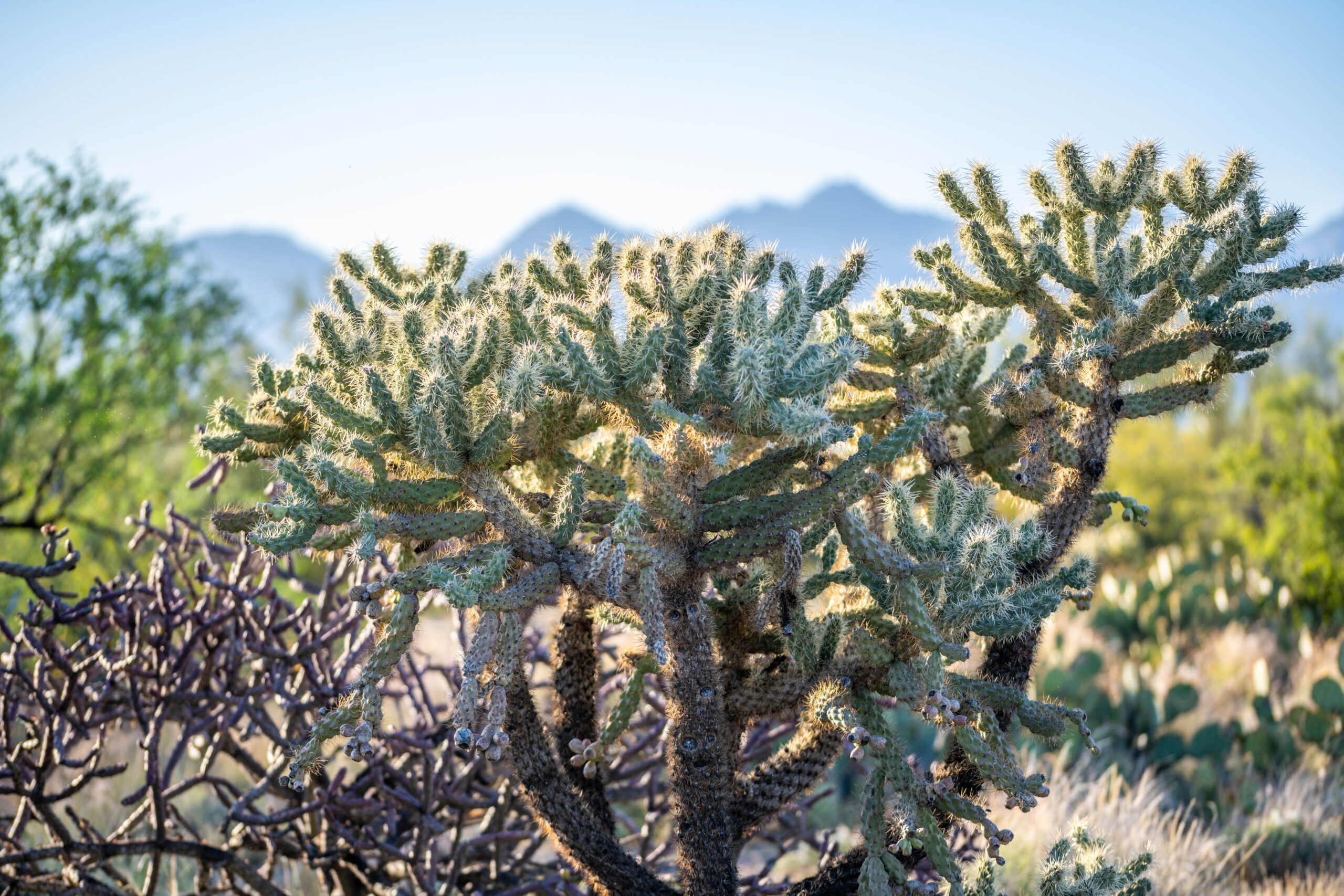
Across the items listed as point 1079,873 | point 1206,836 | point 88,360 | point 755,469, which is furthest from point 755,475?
point 88,360

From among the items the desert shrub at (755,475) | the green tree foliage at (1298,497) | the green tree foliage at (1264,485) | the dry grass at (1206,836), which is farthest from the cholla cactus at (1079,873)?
the green tree foliage at (1298,497)

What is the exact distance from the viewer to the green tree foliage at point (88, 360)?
9703 millimetres

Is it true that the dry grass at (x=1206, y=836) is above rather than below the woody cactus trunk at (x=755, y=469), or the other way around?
below

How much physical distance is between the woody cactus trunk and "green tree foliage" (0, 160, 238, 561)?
745 cm

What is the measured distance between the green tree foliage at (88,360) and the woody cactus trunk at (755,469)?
7453mm

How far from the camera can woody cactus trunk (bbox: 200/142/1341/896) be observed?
238 cm

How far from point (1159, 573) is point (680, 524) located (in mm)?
9740

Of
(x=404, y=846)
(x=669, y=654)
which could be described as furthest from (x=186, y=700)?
(x=669, y=654)

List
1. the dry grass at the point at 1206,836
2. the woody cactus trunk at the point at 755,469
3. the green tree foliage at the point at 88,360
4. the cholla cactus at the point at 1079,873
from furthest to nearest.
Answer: the green tree foliage at the point at 88,360, the dry grass at the point at 1206,836, the cholla cactus at the point at 1079,873, the woody cactus trunk at the point at 755,469

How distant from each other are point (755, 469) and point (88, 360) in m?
9.86

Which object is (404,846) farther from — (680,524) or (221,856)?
(680,524)

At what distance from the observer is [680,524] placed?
2455mm

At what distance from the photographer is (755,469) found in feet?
8.39

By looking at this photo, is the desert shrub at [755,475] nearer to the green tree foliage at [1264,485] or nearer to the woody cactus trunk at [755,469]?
the woody cactus trunk at [755,469]
